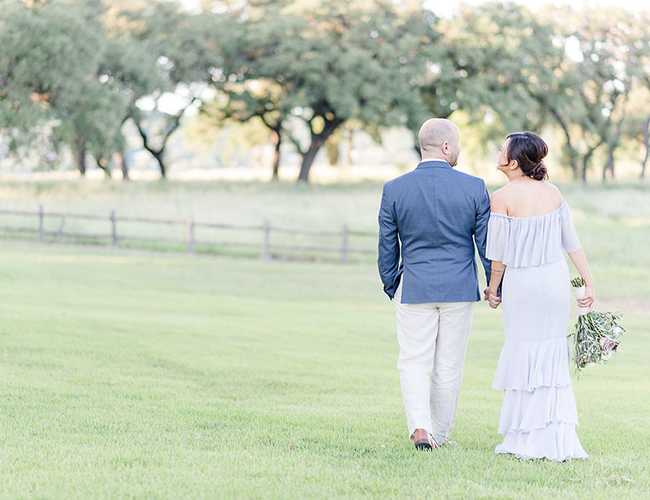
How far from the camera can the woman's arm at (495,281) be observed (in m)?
4.70

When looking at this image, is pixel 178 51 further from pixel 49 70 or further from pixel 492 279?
pixel 492 279

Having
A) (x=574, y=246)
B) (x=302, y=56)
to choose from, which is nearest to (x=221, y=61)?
(x=302, y=56)

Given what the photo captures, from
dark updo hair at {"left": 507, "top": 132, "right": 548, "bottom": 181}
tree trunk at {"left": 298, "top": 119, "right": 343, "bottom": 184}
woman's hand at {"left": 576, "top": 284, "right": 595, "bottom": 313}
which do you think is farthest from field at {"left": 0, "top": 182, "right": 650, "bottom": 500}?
tree trunk at {"left": 298, "top": 119, "right": 343, "bottom": 184}

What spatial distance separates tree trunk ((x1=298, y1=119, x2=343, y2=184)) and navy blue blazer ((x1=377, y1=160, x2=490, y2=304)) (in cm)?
4368

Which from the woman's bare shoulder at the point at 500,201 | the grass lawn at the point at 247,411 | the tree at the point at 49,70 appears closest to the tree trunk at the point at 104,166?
the tree at the point at 49,70

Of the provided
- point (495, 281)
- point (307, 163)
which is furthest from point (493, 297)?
point (307, 163)

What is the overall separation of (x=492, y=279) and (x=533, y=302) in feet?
1.00

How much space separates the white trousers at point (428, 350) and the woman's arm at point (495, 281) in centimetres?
13

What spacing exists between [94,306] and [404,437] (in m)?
8.46

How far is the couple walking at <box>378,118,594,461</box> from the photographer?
454cm

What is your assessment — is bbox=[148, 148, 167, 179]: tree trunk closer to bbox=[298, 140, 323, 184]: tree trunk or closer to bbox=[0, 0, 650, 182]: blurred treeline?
bbox=[0, 0, 650, 182]: blurred treeline

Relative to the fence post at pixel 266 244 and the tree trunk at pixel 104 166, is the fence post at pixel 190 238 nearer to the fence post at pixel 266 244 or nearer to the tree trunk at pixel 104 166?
the fence post at pixel 266 244

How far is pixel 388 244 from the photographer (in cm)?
475

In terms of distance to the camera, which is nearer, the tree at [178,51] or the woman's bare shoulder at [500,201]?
the woman's bare shoulder at [500,201]
